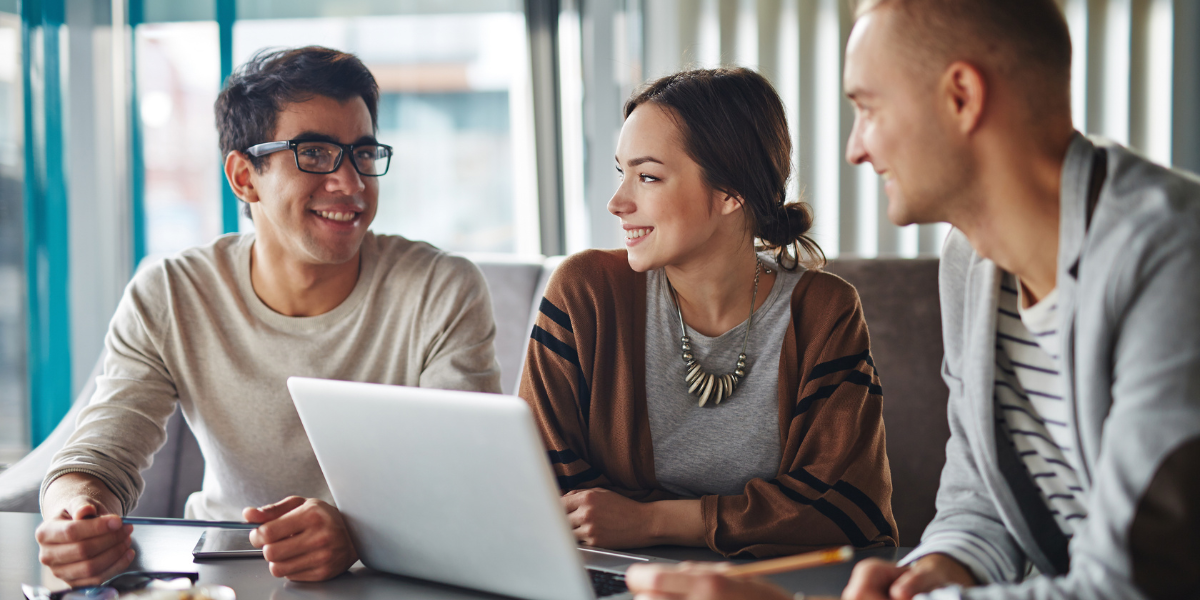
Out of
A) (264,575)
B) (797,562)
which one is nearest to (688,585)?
(797,562)

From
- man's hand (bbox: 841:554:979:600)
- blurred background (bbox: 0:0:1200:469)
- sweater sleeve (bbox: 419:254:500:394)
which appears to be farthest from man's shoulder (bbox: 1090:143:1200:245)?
blurred background (bbox: 0:0:1200:469)

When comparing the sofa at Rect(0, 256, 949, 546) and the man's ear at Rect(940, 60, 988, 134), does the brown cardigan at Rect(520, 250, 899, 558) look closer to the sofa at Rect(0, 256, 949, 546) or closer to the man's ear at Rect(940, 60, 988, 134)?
the man's ear at Rect(940, 60, 988, 134)

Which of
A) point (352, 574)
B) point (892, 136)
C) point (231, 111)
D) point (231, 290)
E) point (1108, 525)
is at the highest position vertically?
point (231, 111)

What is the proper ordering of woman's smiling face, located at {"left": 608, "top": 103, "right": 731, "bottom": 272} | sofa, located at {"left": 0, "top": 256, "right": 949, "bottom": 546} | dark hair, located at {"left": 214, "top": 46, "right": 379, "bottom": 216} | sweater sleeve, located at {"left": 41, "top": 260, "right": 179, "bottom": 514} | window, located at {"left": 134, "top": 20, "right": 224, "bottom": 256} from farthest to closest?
window, located at {"left": 134, "top": 20, "right": 224, "bottom": 256} → sofa, located at {"left": 0, "top": 256, "right": 949, "bottom": 546} → dark hair, located at {"left": 214, "top": 46, "right": 379, "bottom": 216} → woman's smiling face, located at {"left": 608, "top": 103, "right": 731, "bottom": 272} → sweater sleeve, located at {"left": 41, "top": 260, "right": 179, "bottom": 514}

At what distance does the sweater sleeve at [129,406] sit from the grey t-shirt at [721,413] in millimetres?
826

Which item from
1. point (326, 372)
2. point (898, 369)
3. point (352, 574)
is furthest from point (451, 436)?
point (898, 369)

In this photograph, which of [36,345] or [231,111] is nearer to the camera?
[231,111]

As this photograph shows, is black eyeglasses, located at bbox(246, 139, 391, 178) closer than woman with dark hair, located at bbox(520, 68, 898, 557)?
No

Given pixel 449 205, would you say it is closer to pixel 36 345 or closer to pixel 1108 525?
pixel 36 345

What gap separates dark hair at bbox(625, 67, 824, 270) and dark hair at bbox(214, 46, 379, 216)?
52cm

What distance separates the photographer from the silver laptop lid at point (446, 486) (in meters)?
0.67

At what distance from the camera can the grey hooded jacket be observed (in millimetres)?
633

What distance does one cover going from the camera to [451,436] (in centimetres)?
70

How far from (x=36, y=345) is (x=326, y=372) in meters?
1.77
